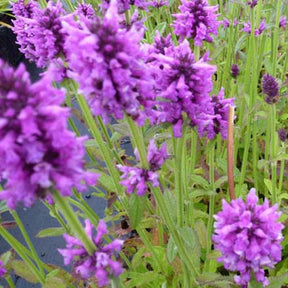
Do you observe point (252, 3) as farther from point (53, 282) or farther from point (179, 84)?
point (53, 282)

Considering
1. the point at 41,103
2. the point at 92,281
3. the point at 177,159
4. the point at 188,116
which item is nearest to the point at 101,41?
the point at 41,103

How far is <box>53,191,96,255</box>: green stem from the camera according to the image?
0.88 metres

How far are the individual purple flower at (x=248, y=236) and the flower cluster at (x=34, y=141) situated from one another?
499 millimetres

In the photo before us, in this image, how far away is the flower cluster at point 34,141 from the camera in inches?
29.0

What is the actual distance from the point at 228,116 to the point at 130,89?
2.18 feet

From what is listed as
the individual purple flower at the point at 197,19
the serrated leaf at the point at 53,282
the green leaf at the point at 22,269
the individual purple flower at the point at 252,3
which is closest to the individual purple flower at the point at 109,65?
the individual purple flower at the point at 197,19

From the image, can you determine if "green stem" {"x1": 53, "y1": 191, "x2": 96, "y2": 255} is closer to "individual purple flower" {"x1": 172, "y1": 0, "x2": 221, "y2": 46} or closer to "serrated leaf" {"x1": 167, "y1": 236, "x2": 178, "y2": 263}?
"serrated leaf" {"x1": 167, "y1": 236, "x2": 178, "y2": 263}

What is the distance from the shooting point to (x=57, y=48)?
132 cm

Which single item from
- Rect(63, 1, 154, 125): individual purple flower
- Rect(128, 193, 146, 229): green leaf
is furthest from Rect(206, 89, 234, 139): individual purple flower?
Rect(63, 1, 154, 125): individual purple flower

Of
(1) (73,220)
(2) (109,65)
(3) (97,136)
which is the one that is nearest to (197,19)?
(3) (97,136)

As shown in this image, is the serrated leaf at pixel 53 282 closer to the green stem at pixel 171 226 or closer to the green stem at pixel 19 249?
the green stem at pixel 19 249

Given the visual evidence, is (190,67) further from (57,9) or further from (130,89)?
(57,9)

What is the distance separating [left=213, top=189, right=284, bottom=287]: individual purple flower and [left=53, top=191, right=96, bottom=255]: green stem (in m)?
0.36

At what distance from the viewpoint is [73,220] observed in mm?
929
